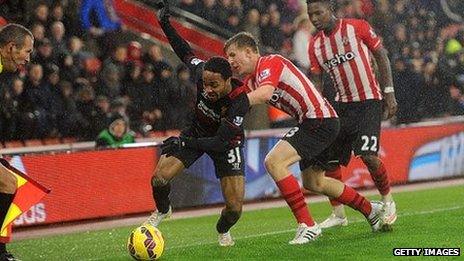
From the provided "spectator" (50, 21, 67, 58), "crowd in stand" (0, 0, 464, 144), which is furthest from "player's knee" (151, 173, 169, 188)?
"spectator" (50, 21, 67, 58)

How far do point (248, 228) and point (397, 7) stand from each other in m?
11.1

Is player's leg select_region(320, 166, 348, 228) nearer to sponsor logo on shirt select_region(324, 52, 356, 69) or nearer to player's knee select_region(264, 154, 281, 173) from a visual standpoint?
sponsor logo on shirt select_region(324, 52, 356, 69)

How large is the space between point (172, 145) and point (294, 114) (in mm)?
1407

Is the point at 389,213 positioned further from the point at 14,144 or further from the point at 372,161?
the point at 14,144

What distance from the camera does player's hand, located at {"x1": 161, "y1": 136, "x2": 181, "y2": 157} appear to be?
802 cm

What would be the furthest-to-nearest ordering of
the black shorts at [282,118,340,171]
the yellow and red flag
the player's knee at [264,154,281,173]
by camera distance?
1. the black shorts at [282,118,340,171]
2. the player's knee at [264,154,281,173]
3. the yellow and red flag

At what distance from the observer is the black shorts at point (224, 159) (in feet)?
28.2

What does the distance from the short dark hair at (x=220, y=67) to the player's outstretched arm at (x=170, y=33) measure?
0.83 meters

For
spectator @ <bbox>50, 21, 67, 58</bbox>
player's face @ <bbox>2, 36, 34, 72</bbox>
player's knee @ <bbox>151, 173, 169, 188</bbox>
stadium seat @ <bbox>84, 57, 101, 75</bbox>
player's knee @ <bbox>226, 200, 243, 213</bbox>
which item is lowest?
player's knee @ <bbox>226, 200, 243, 213</bbox>

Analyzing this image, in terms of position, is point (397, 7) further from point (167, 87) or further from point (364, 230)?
point (364, 230)

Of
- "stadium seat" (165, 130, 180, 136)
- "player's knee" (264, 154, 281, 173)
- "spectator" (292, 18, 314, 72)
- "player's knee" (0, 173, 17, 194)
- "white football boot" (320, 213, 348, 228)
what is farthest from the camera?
"spectator" (292, 18, 314, 72)

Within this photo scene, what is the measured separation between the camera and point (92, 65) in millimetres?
14102

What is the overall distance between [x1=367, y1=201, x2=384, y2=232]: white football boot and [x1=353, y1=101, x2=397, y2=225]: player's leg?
0.11 meters

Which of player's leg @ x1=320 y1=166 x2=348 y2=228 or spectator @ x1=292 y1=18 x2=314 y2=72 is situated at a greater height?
spectator @ x1=292 y1=18 x2=314 y2=72
